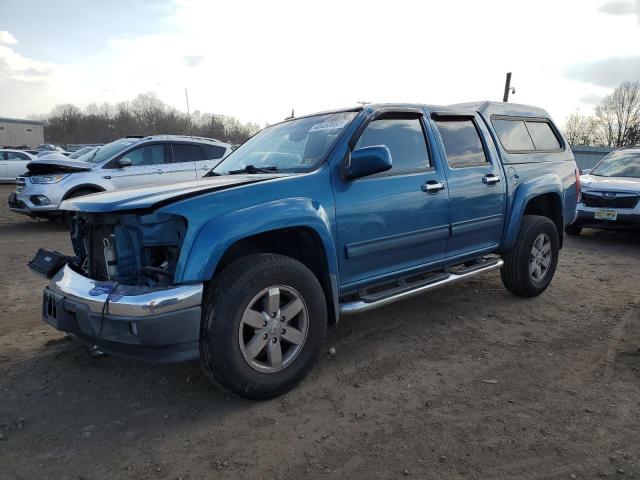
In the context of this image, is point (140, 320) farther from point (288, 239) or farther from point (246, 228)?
point (288, 239)

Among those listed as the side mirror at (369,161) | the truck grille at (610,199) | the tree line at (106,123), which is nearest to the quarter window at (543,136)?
the side mirror at (369,161)

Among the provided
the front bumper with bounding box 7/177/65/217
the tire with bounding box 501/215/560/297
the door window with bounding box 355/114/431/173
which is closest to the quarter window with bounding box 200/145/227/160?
the front bumper with bounding box 7/177/65/217

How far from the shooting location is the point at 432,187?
12.5 feet

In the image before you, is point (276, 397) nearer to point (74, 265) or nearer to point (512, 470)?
point (512, 470)

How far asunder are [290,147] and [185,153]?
6.25 meters

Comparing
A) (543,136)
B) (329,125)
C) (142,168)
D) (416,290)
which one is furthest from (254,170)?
(142,168)

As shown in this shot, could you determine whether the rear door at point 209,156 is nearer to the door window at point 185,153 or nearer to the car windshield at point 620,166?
the door window at point 185,153

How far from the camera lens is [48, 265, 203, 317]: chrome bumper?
254cm

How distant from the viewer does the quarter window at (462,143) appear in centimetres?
416

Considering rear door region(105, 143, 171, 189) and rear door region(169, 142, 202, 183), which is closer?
rear door region(105, 143, 171, 189)

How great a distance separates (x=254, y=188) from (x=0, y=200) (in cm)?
1552

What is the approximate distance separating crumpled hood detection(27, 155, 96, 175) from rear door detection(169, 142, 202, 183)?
4.79 ft

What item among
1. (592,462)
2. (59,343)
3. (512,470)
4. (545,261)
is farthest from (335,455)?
(545,261)

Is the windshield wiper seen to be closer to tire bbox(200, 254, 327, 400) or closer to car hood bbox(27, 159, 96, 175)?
tire bbox(200, 254, 327, 400)
